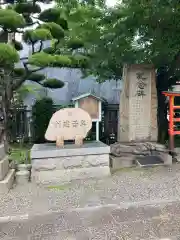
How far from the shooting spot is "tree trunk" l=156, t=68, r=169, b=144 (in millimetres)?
8163

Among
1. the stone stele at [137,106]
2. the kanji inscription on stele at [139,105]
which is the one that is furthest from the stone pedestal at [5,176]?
the kanji inscription on stele at [139,105]

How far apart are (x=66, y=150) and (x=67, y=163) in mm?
273

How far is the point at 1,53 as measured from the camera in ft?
16.9

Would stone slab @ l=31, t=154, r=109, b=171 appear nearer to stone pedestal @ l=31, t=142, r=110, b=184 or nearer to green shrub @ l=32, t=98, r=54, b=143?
stone pedestal @ l=31, t=142, r=110, b=184

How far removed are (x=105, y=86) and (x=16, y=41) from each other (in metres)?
6.84

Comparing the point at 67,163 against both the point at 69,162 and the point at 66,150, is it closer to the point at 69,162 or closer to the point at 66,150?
the point at 69,162

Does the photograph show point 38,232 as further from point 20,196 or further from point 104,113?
point 104,113

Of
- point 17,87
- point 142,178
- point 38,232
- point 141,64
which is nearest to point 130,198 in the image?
point 142,178

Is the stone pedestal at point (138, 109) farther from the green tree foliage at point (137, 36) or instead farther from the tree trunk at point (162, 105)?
the tree trunk at point (162, 105)

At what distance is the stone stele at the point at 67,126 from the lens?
5.06 meters

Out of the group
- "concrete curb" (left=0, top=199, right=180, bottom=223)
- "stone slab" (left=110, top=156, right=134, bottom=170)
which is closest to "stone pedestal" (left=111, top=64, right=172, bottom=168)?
"stone slab" (left=110, top=156, right=134, bottom=170)

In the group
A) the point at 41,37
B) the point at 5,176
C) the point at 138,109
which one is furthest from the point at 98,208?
the point at 41,37

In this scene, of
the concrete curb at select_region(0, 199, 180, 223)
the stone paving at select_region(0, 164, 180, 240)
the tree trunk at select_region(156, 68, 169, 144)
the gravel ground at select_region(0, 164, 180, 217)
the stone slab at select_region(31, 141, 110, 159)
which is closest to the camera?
the stone paving at select_region(0, 164, 180, 240)

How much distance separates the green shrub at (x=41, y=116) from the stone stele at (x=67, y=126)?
15.1 ft
